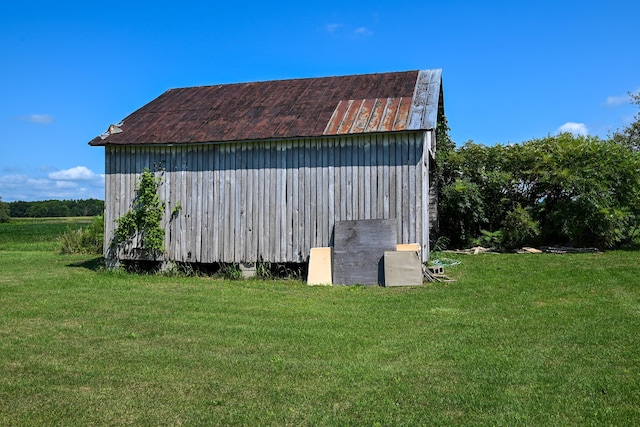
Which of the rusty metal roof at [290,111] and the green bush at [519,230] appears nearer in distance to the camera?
the rusty metal roof at [290,111]

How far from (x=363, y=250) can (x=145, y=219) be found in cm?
590

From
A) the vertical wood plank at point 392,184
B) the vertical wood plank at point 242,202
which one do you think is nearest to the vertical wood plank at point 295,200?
the vertical wood plank at point 242,202

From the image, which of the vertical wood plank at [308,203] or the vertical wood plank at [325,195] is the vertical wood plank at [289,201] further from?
the vertical wood plank at [325,195]

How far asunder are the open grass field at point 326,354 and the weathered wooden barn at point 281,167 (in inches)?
90.8

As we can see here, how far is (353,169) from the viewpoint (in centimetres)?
1375

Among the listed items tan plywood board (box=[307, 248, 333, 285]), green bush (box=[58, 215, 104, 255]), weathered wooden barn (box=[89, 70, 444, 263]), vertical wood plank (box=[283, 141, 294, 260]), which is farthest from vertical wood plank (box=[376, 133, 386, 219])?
green bush (box=[58, 215, 104, 255])

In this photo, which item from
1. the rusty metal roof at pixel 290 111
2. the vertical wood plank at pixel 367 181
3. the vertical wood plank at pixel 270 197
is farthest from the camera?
the vertical wood plank at pixel 270 197

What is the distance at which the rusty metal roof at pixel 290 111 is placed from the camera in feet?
45.7

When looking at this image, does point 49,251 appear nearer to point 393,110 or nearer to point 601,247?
point 393,110

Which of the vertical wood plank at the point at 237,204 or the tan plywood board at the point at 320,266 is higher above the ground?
the vertical wood plank at the point at 237,204

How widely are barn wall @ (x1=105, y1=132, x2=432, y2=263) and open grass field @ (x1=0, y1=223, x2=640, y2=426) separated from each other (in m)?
2.17

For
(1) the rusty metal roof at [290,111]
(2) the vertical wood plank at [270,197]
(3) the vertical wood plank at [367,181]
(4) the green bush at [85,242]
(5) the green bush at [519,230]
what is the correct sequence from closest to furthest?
(3) the vertical wood plank at [367,181] → (1) the rusty metal roof at [290,111] → (2) the vertical wood plank at [270,197] → (5) the green bush at [519,230] → (4) the green bush at [85,242]

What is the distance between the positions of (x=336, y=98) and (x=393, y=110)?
208 centimetres

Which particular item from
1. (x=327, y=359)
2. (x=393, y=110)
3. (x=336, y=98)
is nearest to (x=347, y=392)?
(x=327, y=359)
